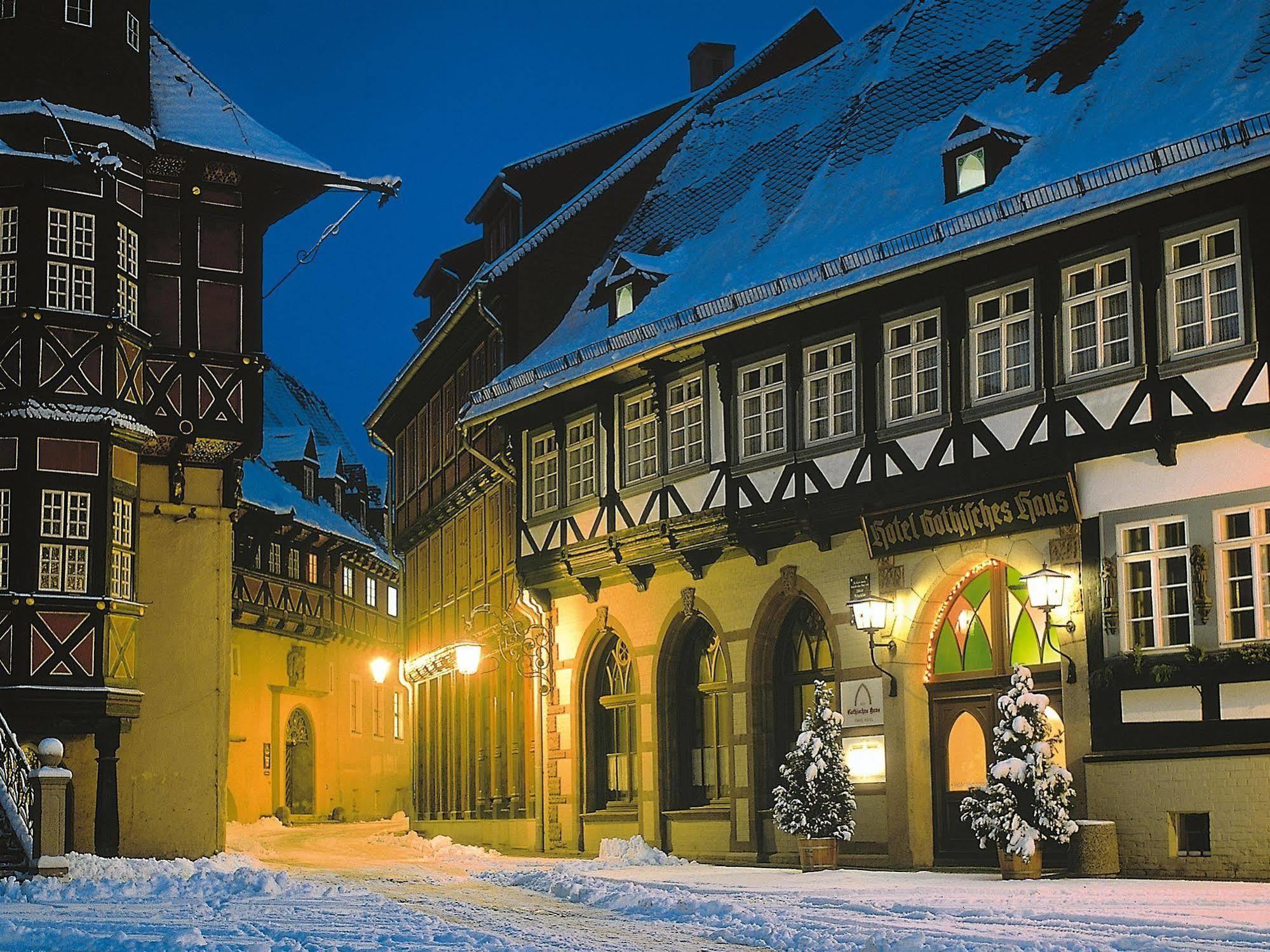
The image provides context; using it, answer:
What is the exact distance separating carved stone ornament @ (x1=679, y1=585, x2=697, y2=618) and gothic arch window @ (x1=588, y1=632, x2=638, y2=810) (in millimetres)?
1922

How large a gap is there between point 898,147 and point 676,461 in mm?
5268

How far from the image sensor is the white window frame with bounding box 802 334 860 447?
80.7 ft

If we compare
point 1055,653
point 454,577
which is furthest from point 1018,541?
point 454,577

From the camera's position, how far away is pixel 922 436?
23391 mm

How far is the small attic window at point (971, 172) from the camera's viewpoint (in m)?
23.5

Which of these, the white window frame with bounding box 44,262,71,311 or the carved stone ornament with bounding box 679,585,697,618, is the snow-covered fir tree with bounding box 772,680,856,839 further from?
the white window frame with bounding box 44,262,71,311

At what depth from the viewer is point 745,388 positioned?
86.7 ft

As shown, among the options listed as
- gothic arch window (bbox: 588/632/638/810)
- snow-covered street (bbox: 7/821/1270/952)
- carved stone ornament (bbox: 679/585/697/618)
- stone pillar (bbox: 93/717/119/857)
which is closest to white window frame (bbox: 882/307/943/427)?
carved stone ornament (bbox: 679/585/697/618)

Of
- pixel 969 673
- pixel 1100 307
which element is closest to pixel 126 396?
pixel 969 673

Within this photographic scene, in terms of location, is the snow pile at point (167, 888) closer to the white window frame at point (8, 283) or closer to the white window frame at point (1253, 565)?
the white window frame at point (8, 283)

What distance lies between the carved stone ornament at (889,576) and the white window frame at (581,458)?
6.26m

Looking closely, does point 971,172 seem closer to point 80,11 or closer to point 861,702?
point 861,702

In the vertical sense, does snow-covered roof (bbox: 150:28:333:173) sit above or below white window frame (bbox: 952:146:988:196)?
above

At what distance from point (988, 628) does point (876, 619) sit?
1356 mm
